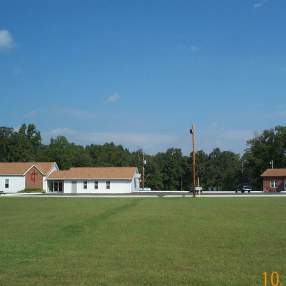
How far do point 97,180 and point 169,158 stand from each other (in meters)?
46.1

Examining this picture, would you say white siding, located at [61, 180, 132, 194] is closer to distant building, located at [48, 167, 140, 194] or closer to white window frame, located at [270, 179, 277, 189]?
distant building, located at [48, 167, 140, 194]

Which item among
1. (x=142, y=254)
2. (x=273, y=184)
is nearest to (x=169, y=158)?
(x=273, y=184)

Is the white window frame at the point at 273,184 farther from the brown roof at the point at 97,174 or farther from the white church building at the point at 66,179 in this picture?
the brown roof at the point at 97,174

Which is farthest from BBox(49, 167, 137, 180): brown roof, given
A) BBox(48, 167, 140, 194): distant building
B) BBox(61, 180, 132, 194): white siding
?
BBox(61, 180, 132, 194): white siding

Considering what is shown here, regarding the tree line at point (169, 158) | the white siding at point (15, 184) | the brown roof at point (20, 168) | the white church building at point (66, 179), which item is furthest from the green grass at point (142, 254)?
the tree line at point (169, 158)

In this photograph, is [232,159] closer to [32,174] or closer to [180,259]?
[32,174]

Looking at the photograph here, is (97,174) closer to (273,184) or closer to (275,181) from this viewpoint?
(273,184)

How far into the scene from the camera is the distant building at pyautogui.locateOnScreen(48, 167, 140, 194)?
83.1 m

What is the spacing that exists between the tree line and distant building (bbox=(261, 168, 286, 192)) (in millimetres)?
16223

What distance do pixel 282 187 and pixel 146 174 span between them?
142ft

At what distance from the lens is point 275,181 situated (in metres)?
85.9

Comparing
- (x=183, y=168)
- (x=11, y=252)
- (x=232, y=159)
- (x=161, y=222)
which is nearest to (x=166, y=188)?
(x=183, y=168)

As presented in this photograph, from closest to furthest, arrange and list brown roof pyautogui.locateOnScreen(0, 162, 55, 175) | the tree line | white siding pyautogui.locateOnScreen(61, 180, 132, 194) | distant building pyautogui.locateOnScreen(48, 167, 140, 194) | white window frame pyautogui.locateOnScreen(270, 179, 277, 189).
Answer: white siding pyautogui.locateOnScreen(61, 180, 132, 194) < distant building pyautogui.locateOnScreen(48, 167, 140, 194) < white window frame pyautogui.locateOnScreen(270, 179, 277, 189) < brown roof pyautogui.locateOnScreen(0, 162, 55, 175) < the tree line

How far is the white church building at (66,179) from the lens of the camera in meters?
83.6
